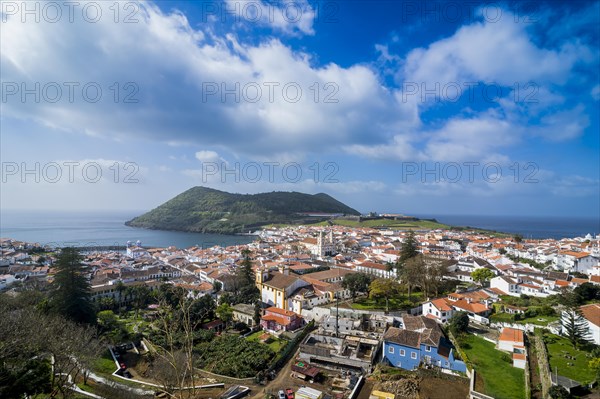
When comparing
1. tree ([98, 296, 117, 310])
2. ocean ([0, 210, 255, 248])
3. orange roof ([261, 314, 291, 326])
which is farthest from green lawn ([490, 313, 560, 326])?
ocean ([0, 210, 255, 248])

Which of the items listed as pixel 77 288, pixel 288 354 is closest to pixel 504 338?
pixel 288 354

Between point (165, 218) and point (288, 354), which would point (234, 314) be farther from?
point (165, 218)

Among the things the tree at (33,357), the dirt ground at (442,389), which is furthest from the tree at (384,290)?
the tree at (33,357)

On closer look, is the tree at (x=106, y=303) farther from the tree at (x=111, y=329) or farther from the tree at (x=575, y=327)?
the tree at (x=575, y=327)

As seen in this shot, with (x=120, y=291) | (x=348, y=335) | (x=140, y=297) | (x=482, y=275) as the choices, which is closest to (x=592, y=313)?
(x=482, y=275)

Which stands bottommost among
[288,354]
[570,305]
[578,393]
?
[288,354]

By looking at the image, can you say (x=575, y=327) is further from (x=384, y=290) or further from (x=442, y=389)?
(x=384, y=290)

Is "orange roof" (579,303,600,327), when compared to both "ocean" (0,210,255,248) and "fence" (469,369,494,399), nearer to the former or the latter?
"fence" (469,369,494,399)

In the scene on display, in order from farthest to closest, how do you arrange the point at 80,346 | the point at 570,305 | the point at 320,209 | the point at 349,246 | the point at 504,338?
the point at 320,209
the point at 349,246
the point at 570,305
the point at 504,338
the point at 80,346
